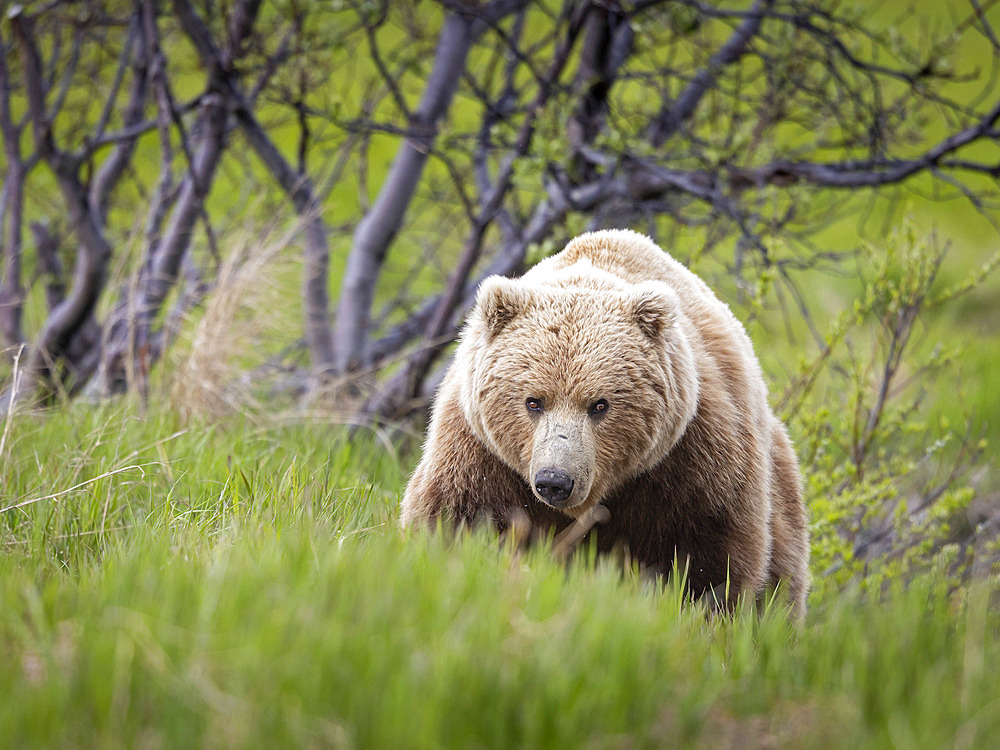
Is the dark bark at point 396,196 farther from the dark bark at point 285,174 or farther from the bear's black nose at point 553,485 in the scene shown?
the bear's black nose at point 553,485

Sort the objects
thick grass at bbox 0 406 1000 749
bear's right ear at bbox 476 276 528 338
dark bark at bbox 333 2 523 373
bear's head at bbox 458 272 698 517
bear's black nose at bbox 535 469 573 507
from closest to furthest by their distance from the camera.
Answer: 1. thick grass at bbox 0 406 1000 749
2. bear's black nose at bbox 535 469 573 507
3. bear's head at bbox 458 272 698 517
4. bear's right ear at bbox 476 276 528 338
5. dark bark at bbox 333 2 523 373

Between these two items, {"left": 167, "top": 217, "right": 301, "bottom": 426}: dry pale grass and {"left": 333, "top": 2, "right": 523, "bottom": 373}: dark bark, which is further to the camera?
{"left": 333, "top": 2, "right": 523, "bottom": 373}: dark bark

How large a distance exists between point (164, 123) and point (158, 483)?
9.69 ft

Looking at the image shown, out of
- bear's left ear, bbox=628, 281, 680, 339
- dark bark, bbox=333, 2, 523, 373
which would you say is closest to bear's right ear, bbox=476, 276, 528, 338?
bear's left ear, bbox=628, 281, 680, 339

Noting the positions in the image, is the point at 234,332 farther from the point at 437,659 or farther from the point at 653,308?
the point at 437,659

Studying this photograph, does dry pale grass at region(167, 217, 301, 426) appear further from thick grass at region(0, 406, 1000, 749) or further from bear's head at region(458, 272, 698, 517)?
thick grass at region(0, 406, 1000, 749)

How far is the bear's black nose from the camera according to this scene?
288 centimetres

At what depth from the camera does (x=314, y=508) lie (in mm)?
3102

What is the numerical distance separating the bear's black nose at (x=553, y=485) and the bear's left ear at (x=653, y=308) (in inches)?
25.5

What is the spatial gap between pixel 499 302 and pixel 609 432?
1.94ft

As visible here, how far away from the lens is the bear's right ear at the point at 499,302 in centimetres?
325

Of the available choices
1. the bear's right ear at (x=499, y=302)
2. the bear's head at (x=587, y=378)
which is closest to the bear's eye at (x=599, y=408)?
the bear's head at (x=587, y=378)

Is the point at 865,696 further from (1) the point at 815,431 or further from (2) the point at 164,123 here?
(2) the point at 164,123

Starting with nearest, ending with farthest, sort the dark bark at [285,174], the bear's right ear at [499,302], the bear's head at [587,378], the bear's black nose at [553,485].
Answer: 1. the bear's black nose at [553,485]
2. the bear's head at [587,378]
3. the bear's right ear at [499,302]
4. the dark bark at [285,174]
